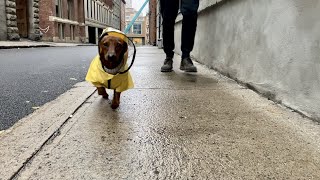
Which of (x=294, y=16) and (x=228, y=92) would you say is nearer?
(x=294, y=16)

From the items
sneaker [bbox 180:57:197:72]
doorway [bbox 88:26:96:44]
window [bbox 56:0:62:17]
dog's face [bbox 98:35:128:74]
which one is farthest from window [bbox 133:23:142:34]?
dog's face [bbox 98:35:128:74]

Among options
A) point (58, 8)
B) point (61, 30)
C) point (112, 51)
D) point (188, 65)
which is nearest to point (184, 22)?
point (188, 65)

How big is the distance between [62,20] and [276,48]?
2538cm

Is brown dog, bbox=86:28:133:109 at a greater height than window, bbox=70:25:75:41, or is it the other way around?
window, bbox=70:25:75:41

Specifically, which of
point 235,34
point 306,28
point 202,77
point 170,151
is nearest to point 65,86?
point 202,77

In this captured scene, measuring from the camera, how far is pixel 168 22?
3.56m

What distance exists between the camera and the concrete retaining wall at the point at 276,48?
65.4 inches

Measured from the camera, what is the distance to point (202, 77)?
3.20 meters

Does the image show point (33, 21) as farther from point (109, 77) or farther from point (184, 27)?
point (109, 77)

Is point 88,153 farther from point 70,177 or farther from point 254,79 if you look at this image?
point 254,79

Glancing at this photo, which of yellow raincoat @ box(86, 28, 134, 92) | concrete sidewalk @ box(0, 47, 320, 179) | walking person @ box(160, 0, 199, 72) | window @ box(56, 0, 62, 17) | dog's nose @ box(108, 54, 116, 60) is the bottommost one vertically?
concrete sidewalk @ box(0, 47, 320, 179)

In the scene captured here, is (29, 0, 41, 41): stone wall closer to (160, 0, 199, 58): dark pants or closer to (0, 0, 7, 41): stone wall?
(0, 0, 7, 41): stone wall

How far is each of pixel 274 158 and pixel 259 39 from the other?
136 centimetres

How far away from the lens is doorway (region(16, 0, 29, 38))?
19750 millimetres
